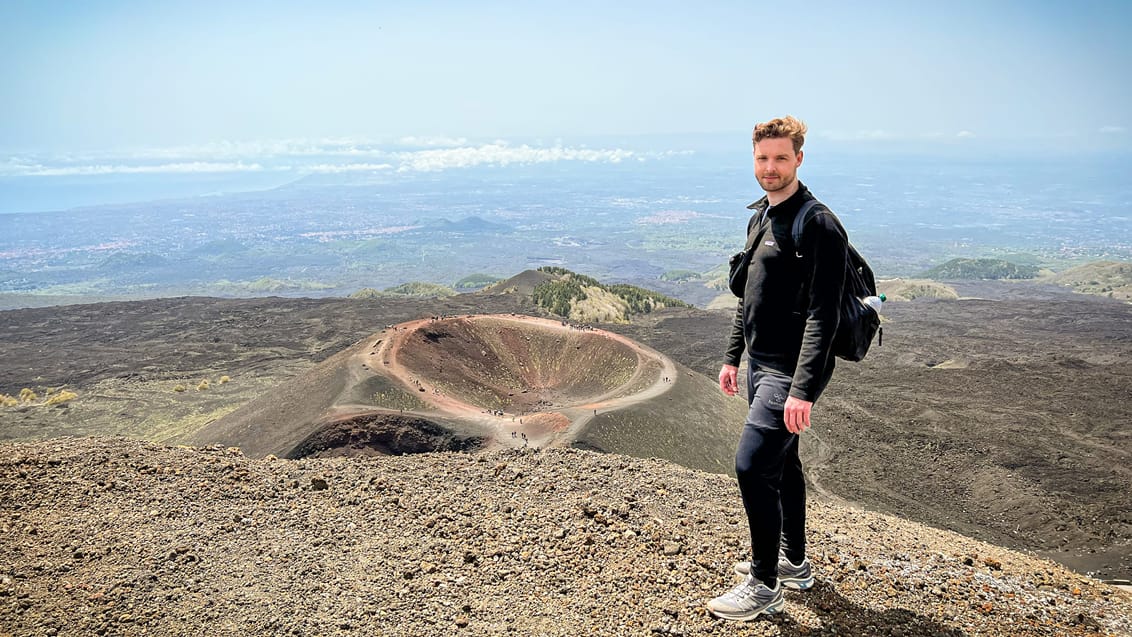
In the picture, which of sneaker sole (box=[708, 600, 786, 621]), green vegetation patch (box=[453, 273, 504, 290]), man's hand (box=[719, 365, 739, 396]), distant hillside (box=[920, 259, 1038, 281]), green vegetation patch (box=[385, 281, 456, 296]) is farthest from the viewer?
green vegetation patch (box=[453, 273, 504, 290])

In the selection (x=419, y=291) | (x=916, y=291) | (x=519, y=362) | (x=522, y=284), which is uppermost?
(x=519, y=362)

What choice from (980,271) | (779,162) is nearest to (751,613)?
(779,162)

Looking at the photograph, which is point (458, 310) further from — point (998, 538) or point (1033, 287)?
point (1033, 287)

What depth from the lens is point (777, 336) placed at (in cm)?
499

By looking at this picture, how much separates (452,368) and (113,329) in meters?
50.9

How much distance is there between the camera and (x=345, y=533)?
699cm

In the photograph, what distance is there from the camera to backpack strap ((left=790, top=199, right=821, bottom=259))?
15.5 feet

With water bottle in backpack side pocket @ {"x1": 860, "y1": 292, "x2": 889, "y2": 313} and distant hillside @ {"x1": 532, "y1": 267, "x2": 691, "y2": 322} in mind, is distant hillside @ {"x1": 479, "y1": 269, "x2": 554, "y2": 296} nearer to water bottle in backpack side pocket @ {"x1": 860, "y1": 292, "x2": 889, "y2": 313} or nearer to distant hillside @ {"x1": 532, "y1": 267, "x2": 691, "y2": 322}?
distant hillside @ {"x1": 532, "y1": 267, "x2": 691, "y2": 322}

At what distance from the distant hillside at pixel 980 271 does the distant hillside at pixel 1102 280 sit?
15781 mm

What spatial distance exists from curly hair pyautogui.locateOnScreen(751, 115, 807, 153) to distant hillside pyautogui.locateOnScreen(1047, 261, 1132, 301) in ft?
383

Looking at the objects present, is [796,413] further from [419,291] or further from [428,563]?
[419,291]

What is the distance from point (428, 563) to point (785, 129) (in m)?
4.88

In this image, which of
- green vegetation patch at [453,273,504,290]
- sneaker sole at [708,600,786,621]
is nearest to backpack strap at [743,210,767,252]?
sneaker sole at [708,600,786,621]

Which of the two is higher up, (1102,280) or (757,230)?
(757,230)
